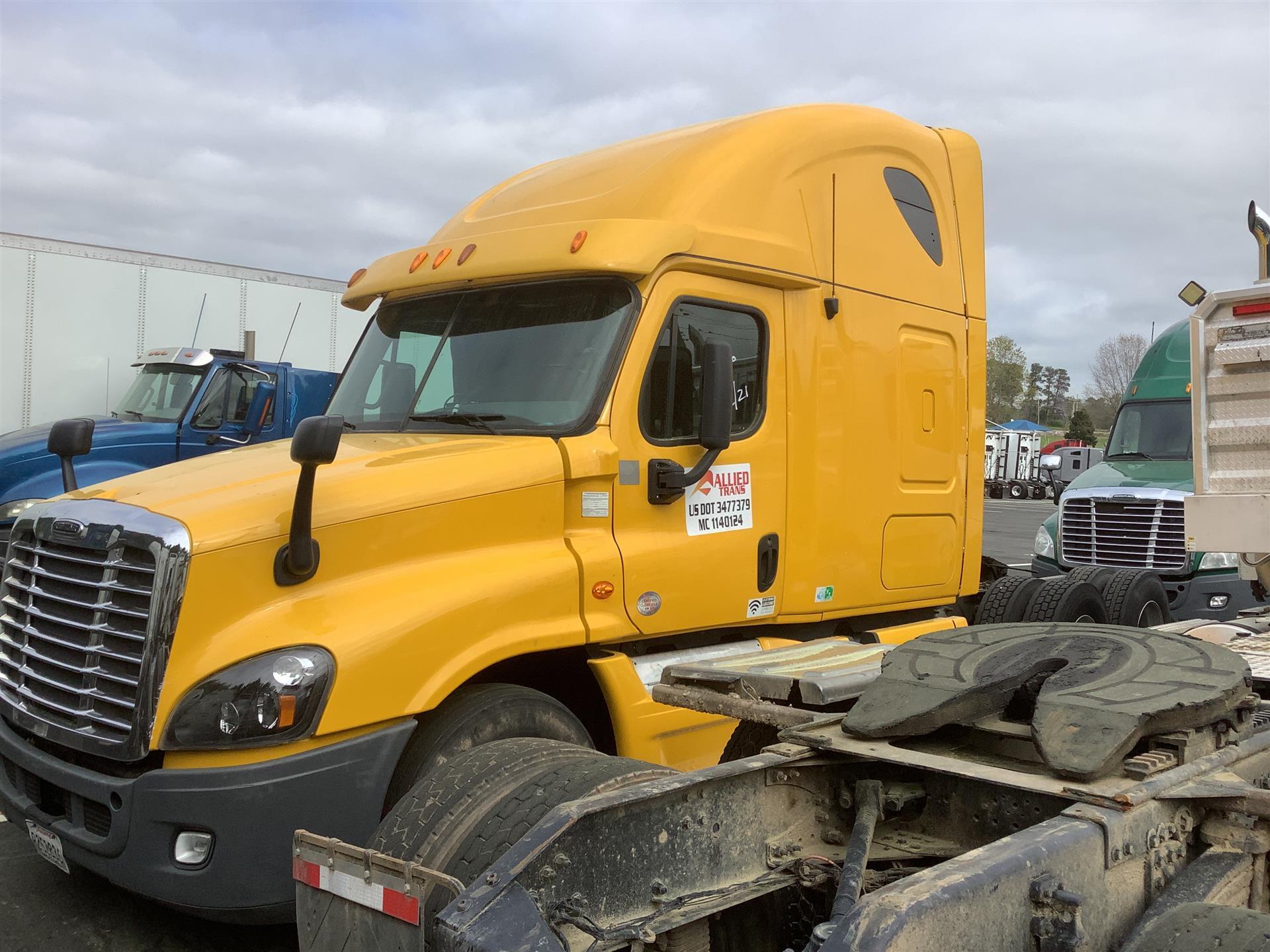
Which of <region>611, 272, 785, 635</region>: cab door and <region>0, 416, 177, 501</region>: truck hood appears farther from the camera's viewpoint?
<region>0, 416, 177, 501</region>: truck hood

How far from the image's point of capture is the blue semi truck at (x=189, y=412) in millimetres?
9961

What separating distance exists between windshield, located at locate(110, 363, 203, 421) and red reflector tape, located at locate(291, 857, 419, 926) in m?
9.13

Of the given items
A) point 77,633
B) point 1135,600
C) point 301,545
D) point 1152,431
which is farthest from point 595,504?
point 1152,431

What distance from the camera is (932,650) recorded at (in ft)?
10.7

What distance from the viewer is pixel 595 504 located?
13.7ft

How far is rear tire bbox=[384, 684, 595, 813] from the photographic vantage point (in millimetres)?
3535

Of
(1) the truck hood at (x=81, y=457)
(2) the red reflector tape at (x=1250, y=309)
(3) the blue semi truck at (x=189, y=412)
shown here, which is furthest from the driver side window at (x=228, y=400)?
(2) the red reflector tape at (x=1250, y=309)

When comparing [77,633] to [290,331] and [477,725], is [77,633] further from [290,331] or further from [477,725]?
[290,331]

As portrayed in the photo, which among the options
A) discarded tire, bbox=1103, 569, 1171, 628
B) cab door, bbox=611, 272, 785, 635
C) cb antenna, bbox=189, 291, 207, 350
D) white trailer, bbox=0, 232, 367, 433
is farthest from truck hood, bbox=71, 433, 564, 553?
cb antenna, bbox=189, 291, 207, 350

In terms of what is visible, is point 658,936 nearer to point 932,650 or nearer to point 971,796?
point 971,796

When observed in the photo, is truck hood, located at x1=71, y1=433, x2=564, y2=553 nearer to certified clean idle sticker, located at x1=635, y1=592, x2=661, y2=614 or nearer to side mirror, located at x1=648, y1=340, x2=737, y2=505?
side mirror, located at x1=648, y1=340, x2=737, y2=505

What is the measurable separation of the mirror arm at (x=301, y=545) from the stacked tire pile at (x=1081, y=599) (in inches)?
168

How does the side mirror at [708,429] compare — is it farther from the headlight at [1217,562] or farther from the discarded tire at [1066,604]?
the headlight at [1217,562]

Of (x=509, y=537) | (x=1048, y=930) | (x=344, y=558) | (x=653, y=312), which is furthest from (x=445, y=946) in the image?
(x=653, y=312)
